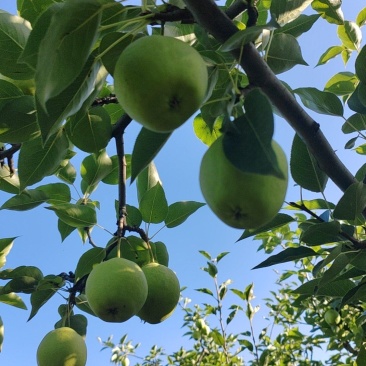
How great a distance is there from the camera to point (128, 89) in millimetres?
1070

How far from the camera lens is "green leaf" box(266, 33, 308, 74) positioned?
5.49 feet

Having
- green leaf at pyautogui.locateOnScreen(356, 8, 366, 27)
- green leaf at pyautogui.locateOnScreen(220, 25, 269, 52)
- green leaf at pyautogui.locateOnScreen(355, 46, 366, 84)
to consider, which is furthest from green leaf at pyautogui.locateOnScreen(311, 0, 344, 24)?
green leaf at pyautogui.locateOnScreen(220, 25, 269, 52)

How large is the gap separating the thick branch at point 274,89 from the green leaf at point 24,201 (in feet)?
4.39

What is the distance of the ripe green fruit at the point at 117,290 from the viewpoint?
157 cm

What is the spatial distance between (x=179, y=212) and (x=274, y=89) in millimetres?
1109

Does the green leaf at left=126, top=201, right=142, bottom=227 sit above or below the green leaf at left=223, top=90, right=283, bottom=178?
above

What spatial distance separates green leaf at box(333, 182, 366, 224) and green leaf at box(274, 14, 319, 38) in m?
0.68

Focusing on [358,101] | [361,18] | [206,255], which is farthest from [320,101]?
[206,255]

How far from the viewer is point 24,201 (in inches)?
88.0

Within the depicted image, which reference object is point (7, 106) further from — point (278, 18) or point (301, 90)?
point (301, 90)

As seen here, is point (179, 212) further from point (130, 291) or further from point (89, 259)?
point (130, 291)

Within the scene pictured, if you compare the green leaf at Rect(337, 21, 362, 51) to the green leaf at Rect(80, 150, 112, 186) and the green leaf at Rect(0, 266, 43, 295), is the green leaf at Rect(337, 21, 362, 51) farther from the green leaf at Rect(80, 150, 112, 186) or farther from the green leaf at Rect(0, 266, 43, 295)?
the green leaf at Rect(0, 266, 43, 295)

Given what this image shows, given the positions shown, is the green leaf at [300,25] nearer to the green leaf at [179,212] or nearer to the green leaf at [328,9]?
the green leaf at [328,9]

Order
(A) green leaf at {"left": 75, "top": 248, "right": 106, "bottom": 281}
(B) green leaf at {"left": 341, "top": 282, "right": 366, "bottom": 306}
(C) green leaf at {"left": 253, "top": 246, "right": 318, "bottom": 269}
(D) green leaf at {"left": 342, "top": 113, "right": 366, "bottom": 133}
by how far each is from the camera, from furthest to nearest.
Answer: (D) green leaf at {"left": 342, "top": 113, "right": 366, "bottom": 133}
(A) green leaf at {"left": 75, "top": 248, "right": 106, "bottom": 281}
(B) green leaf at {"left": 341, "top": 282, "right": 366, "bottom": 306}
(C) green leaf at {"left": 253, "top": 246, "right": 318, "bottom": 269}
